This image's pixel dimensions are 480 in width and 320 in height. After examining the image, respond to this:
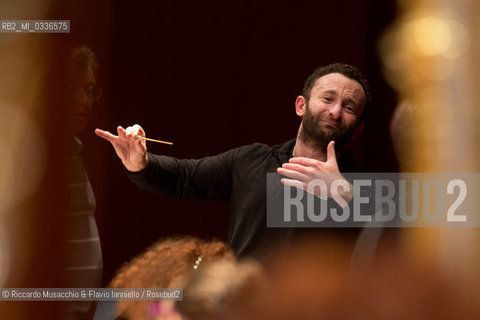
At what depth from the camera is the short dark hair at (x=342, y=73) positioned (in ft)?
4.32

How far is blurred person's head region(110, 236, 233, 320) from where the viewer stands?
1320mm

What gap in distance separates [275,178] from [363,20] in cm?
40

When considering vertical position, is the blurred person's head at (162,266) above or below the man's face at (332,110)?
below

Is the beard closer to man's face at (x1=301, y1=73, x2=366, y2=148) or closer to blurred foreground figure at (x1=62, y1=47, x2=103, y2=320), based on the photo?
man's face at (x1=301, y1=73, x2=366, y2=148)

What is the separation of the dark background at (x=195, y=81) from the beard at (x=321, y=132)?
27mm

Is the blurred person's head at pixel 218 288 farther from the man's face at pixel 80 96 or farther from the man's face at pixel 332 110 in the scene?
the man's face at pixel 80 96

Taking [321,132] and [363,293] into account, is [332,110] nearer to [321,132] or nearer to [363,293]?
[321,132]

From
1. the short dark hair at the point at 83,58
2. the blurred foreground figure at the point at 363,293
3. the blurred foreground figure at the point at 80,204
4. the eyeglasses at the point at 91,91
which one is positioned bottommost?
the blurred foreground figure at the point at 363,293

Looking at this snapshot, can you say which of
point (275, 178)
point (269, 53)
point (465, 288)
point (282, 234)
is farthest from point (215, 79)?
point (465, 288)

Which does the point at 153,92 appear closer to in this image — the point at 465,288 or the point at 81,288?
the point at 81,288

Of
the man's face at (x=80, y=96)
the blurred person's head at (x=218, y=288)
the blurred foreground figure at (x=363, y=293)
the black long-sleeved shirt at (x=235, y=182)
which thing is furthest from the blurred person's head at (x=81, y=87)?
the blurred foreground figure at (x=363, y=293)

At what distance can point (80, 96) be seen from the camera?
1.41m

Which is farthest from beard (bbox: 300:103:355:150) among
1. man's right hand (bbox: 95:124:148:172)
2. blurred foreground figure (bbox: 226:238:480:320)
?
man's right hand (bbox: 95:124:148:172)
